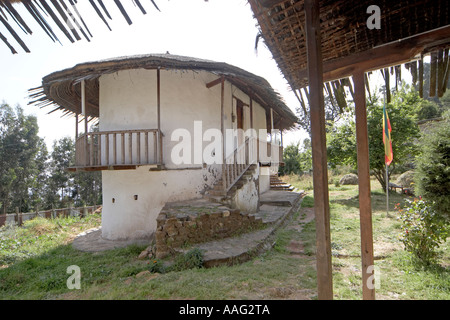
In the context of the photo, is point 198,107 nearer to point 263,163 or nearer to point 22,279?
point 263,163

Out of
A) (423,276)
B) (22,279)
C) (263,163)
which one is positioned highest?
(263,163)

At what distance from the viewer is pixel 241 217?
6.61 m

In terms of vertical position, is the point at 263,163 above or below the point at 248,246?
above

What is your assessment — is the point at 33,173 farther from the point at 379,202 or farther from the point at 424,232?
the point at 424,232

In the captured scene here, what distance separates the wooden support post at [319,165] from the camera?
2055 millimetres

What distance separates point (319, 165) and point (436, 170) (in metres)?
4.25

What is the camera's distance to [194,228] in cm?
563

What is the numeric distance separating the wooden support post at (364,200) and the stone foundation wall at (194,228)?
3686 millimetres

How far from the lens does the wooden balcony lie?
693 cm
